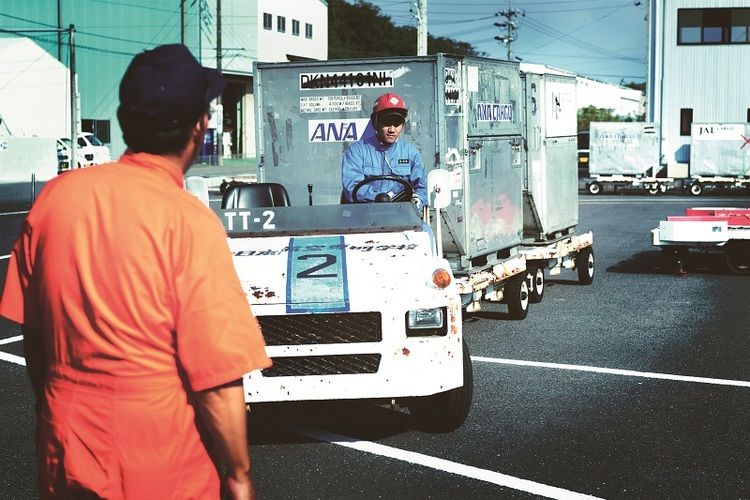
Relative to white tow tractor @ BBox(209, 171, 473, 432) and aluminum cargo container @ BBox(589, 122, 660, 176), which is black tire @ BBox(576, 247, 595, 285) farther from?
aluminum cargo container @ BBox(589, 122, 660, 176)

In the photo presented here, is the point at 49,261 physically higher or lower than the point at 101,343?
higher

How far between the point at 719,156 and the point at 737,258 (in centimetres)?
2610

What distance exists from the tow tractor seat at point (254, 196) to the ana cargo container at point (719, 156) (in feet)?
114

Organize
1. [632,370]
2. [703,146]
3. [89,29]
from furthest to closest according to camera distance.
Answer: [89,29], [703,146], [632,370]

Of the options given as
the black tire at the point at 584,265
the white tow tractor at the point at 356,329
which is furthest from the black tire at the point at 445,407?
the black tire at the point at 584,265

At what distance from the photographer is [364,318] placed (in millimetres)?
6930

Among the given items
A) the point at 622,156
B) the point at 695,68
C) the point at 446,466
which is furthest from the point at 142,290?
the point at 695,68

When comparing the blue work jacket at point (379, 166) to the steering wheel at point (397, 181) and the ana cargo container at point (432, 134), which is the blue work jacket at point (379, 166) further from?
the ana cargo container at point (432, 134)

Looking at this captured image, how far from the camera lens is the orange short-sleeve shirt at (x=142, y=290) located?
2.71 meters

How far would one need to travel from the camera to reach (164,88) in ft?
9.21

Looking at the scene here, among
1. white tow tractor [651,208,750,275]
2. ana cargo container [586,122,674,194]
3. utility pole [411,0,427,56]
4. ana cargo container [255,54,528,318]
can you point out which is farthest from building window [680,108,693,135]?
ana cargo container [255,54,528,318]

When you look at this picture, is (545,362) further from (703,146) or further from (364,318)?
(703,146)

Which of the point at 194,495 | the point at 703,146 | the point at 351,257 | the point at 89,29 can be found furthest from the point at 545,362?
the point at 89,29

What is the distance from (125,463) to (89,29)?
6340 centimetres
